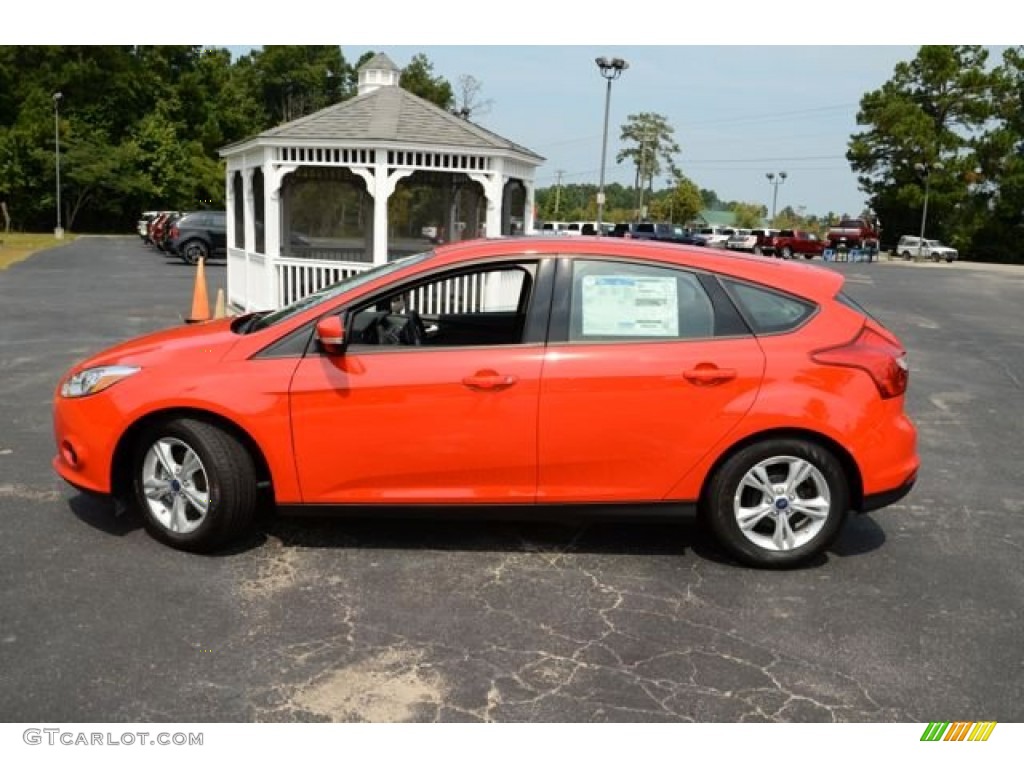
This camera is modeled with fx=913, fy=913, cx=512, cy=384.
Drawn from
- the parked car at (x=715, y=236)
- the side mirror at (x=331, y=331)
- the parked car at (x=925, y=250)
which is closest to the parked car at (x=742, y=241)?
the parked car at (x=715, y=236)

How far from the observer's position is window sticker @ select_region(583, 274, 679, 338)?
4.45 m

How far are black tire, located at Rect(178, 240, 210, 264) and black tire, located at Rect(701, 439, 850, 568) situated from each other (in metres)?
25.3

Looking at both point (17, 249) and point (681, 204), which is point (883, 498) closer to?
point (17, 249)

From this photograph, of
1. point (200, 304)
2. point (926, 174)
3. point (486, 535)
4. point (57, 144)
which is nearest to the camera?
point (486, 535)

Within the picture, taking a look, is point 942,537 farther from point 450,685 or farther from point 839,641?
point 450,685

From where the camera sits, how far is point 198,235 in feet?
89.9

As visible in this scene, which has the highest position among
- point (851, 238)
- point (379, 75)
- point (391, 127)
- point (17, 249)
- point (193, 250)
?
point (379, 75)

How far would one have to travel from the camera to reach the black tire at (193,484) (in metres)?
4.36

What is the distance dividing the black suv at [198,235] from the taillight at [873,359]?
25.4 meters

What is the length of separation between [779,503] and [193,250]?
84.7 ft

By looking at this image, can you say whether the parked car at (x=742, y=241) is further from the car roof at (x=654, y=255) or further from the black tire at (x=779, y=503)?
the black tire at (x=779, y=503)

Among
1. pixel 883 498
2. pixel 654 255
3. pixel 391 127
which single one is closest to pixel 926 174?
pixel 391 127

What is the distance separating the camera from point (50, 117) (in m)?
55.8
